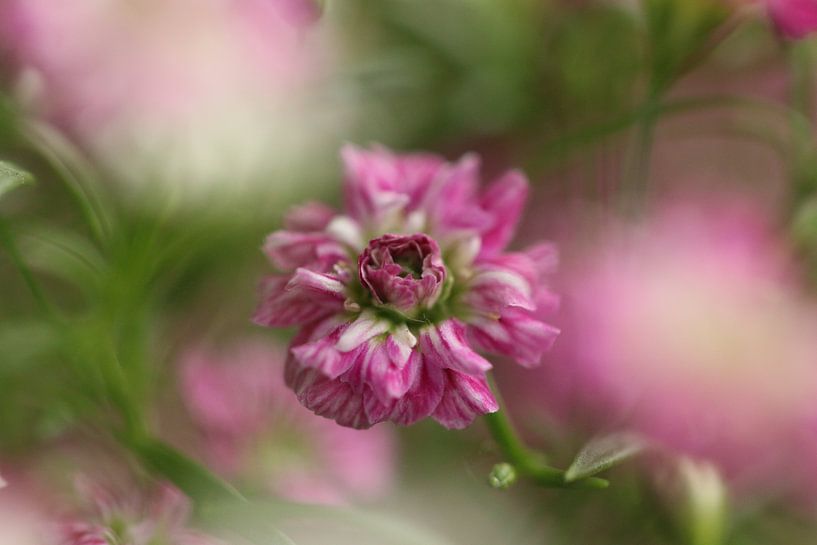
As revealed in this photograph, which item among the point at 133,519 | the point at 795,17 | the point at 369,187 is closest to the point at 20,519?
the point at 133,519

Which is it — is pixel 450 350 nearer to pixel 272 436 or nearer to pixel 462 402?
pixel 462 402

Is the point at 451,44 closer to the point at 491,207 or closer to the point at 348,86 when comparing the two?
the point at 348,86

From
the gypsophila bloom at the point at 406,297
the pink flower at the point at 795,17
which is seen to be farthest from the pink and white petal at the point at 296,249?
the pink flower at the point at 795,17

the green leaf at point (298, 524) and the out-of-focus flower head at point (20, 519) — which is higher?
the green leaf at point (298, 524)

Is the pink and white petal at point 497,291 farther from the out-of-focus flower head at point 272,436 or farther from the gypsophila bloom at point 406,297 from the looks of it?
the out-of-focus flower head at point 272,436

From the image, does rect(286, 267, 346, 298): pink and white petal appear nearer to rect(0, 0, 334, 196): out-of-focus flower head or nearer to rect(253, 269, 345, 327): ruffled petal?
rect(253, 269, 345, 327): ruffled petal
